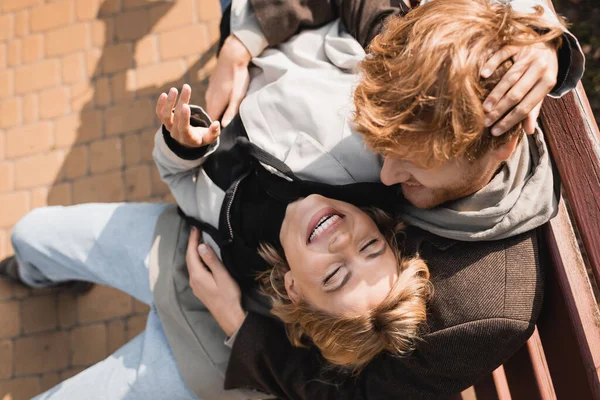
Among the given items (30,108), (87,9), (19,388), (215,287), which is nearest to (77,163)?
(30,108)

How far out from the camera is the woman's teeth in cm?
198

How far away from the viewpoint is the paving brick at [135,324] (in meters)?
3.47

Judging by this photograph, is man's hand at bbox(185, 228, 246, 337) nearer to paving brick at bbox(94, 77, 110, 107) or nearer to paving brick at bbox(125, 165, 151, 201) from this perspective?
→ paving brick at bbox(125, 165, 151, 201)

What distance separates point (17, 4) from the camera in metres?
3.96

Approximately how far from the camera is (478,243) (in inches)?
79.4

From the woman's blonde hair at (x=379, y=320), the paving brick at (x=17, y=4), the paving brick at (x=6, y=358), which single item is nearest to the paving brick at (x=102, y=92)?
the paving brick at (x=17, y=4)

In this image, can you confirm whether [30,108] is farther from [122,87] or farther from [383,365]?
[383,365]

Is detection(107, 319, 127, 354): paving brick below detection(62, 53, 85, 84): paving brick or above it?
below

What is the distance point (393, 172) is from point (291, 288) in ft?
2.07

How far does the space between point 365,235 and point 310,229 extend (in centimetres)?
20

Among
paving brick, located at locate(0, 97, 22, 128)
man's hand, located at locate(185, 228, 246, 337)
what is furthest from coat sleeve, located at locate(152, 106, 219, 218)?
paving brick, located at locate(0, 97, 22, 128)

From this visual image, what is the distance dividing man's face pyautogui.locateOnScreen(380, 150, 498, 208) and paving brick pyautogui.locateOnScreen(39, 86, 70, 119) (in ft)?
9.00

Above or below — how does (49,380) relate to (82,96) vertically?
below

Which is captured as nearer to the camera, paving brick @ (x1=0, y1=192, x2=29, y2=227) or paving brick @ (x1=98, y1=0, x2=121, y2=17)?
paving brick @ (x1=0, y1=192, x2=29, y2=227)
